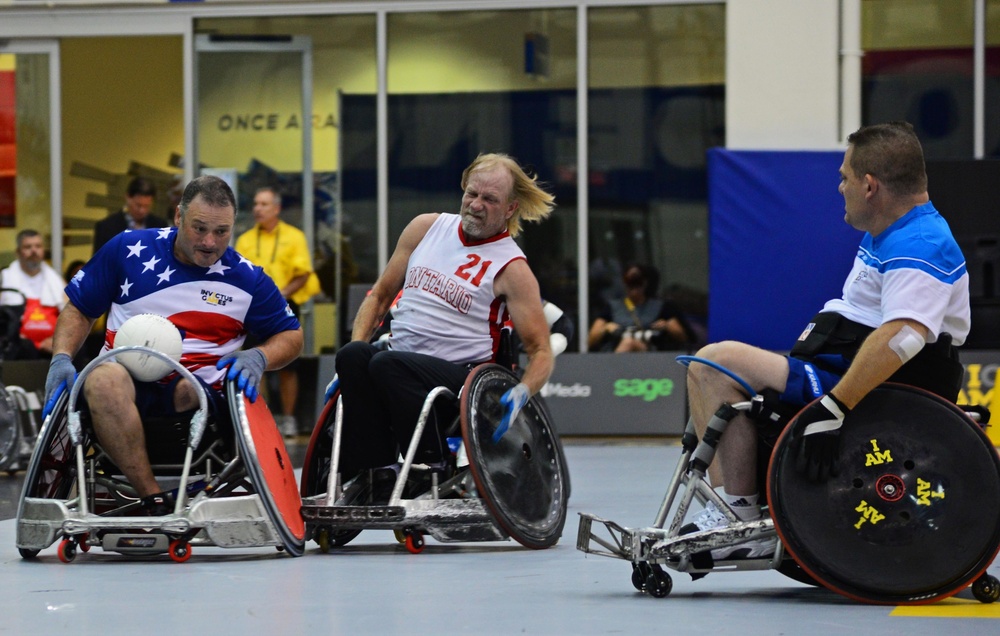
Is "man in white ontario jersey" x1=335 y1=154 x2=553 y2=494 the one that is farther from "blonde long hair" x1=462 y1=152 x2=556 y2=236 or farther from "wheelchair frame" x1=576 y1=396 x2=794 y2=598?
"wheelchair frame" x1=576 y1=396 x2=794 y2=598

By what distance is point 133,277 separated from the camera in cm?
587

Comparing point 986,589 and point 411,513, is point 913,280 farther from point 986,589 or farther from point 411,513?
point 411,513

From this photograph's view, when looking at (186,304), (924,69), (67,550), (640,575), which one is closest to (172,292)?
(186,304)

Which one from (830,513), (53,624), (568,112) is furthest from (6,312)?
(830,513)

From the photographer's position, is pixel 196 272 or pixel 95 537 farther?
pixel 196 272

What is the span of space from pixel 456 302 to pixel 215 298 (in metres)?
0.93

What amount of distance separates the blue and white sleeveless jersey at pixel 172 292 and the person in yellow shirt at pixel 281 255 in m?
5.89

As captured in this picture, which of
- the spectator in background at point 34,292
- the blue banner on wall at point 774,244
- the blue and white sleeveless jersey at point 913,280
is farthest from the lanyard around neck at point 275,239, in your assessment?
the blue and white sleeveless jersey at point 913,280

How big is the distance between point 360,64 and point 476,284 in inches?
297

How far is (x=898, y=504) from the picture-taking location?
14.4 feet

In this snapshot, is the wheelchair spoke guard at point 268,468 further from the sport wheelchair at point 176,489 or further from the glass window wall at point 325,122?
the glass window wall at point 325,122

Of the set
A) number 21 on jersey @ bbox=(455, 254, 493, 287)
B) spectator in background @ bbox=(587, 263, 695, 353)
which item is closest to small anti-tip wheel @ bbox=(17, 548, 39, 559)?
number 21 on jersey @ bbox=(455, 254, 493, 287)

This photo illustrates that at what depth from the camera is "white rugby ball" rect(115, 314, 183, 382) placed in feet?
18.2

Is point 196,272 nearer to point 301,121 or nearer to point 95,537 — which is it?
point 95,537
